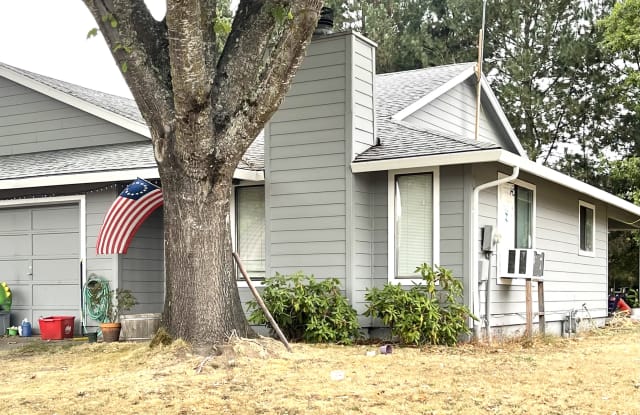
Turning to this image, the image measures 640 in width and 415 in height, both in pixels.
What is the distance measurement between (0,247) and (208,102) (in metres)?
6.96

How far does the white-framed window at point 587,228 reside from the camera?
1457cm

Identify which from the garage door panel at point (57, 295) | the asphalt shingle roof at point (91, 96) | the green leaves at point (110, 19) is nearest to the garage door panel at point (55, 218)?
the garage door panel at point (57, 295)

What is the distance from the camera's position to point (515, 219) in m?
11.7

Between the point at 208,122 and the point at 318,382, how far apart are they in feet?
8.92

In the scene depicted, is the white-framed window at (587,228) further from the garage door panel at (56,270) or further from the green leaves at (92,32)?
the green leaves at (92,32)

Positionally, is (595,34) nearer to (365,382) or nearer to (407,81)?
(407,81)

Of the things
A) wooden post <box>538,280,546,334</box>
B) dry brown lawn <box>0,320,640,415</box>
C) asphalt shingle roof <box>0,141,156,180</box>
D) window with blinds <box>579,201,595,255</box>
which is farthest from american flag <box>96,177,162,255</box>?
window with blinds <box>579,201,595,255</box>

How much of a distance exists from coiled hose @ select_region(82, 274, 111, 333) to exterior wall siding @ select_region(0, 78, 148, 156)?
100.0 inches

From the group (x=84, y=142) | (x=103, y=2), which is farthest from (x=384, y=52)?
(x=103, y=2)

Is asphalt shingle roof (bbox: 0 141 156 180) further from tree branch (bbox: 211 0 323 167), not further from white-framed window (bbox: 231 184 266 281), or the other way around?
tree branch (bbox: 211 0 323 167)

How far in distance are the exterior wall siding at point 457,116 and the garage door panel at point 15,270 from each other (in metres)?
6.60

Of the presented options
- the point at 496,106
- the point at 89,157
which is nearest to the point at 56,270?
the point at 89,157

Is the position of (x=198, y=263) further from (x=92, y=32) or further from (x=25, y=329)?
(x=25, y=329)

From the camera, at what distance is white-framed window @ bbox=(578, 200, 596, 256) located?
14573 millimetres
